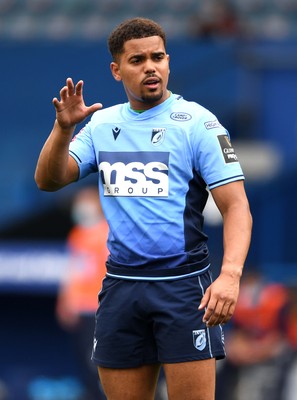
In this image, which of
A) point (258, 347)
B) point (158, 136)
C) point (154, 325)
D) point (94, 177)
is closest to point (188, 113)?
point (158, 136)

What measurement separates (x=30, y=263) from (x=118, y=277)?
6649 millimetres

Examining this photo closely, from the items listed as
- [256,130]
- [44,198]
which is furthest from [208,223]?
[44,198]

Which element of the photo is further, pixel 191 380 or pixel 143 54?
pixel 143 54

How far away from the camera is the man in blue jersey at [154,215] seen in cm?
511

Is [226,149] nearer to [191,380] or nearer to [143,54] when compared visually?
[143,54]

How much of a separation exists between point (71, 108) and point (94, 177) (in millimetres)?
7576

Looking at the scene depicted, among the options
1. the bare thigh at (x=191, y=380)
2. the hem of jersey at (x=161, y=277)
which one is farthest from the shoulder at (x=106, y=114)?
the bare thigh at (x=191, y=380)

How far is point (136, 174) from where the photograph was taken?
520cm

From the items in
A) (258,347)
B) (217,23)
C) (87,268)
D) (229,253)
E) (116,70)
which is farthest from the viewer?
(217,23)

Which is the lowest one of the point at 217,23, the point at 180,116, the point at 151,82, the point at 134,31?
the point at 217,23

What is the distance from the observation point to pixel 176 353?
5105 millimetres

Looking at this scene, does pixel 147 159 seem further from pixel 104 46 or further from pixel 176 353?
pixel 104 46

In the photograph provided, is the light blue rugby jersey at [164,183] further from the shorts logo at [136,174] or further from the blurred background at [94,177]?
the blurred background at [94,177]

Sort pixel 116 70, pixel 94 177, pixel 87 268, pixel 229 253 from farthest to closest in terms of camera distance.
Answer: pixel 94 177
pixel 87 268
pixel 116 70
pixel 229 253
